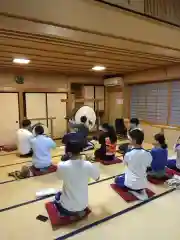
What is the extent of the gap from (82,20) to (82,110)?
3.17 m

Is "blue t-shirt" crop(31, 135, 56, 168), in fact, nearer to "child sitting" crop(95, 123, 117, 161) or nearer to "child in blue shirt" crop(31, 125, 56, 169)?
"child in blue shirt" crop(31, 125, 56, 169)

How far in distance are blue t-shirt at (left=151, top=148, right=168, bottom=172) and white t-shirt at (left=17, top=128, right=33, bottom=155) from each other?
248 centimetres

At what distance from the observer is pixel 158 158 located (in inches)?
119

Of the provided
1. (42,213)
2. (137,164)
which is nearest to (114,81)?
(137,164)

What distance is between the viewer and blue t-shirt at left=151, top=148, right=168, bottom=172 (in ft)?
9.87

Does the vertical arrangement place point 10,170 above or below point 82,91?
below

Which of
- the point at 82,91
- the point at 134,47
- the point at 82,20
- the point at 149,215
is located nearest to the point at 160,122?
the point at 82,91

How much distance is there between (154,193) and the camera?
268cm

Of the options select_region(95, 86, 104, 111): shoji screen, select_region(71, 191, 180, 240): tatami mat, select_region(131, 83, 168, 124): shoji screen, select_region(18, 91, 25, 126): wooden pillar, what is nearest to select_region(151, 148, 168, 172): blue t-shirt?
select_region(71, 191, 180, 240): tatami mat

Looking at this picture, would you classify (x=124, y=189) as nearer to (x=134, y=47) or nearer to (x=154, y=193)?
(x=154, y=193)

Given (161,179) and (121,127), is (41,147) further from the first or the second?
(121,127)

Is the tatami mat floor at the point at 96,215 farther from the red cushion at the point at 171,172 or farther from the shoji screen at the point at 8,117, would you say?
the shoji screen at the point at 8,117

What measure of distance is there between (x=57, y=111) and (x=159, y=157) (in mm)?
3888

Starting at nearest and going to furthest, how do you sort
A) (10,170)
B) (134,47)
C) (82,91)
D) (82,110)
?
(134,47) → (10,170) → (82,110) → (82,91)
